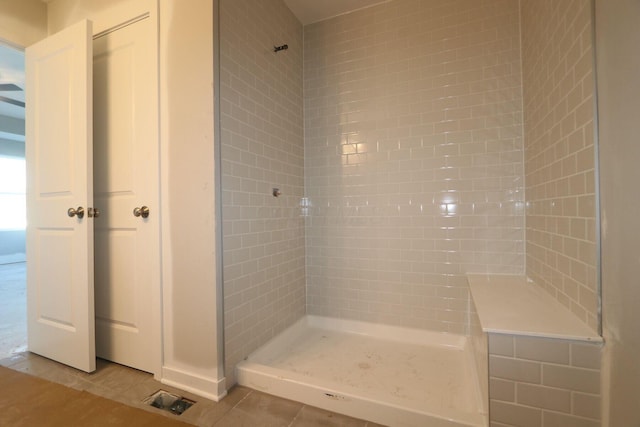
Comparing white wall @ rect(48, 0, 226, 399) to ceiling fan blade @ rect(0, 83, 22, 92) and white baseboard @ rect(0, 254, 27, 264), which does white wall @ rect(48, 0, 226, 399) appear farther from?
white baseboard @ rect(0, 254, 27, 264)

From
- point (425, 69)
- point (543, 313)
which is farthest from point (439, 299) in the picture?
point (425, 69)

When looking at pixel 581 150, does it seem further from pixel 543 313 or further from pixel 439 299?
pixel 439 299

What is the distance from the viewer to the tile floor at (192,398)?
1.27 metres

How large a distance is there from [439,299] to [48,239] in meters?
2.70

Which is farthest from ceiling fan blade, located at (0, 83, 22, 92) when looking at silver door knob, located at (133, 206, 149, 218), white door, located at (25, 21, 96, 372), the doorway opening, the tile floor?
silver door knob, located at (133, 206, 149, 218)

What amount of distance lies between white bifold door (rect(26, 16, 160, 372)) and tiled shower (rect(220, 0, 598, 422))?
0.52 metres

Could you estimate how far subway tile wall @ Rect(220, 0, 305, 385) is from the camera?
1522mm

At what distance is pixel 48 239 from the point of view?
1.76 meters

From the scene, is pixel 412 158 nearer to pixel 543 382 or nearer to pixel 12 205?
pixel 543 382

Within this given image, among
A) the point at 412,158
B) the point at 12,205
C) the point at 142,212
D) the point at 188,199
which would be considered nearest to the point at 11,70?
the point at 142,212

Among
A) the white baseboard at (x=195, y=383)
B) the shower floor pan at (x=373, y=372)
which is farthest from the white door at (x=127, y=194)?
the shower floor pan at (x=373, y=372)

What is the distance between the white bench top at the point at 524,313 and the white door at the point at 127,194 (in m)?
1.73

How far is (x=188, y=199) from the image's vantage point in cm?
146

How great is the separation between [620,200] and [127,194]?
90.0 inches
